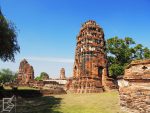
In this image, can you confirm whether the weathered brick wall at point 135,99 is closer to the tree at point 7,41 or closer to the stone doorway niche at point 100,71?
the tree at point 7,41

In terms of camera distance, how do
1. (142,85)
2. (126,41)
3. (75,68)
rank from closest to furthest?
(142,85), (75,68), (126,41)

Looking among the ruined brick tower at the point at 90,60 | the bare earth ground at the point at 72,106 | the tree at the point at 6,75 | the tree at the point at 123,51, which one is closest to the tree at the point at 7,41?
the bare earth ground at the point at 72,106

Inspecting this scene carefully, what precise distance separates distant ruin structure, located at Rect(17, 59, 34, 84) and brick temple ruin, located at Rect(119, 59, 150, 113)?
37.3 meters

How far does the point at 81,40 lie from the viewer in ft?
101

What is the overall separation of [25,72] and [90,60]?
2350 cm

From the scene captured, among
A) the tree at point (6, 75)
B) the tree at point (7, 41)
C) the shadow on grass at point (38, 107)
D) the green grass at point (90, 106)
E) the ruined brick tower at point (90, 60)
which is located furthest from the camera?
the tree at point (6, 75)

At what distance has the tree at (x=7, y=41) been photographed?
17.8 meters

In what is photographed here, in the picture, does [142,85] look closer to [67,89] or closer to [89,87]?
[89,87]

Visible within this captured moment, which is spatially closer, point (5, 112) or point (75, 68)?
point (5, 112)

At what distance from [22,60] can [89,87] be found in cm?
2670

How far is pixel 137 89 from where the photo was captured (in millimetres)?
10234

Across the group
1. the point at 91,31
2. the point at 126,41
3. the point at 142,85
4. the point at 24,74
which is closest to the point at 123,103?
the point at 142,85

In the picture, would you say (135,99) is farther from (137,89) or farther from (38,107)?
(38,107)

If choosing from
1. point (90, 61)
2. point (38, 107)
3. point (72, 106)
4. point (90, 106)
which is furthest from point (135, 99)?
point (90, 61)
